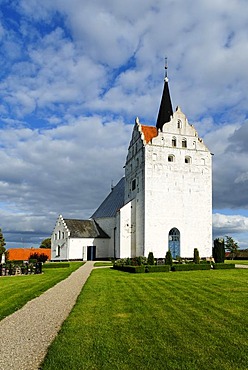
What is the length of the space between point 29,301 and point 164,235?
90.2 feet

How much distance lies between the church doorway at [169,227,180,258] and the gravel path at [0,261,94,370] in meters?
27.1

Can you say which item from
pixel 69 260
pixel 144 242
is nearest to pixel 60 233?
pixel 69 260

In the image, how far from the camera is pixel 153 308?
32.5ft

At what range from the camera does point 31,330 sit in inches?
311

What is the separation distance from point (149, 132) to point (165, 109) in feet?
12.1

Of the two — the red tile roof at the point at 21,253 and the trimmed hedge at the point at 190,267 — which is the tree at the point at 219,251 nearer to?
the trimmed hedge at the point at 190,267

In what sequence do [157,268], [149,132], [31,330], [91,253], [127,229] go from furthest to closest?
[91,253] < [149,132] < [127,229] < [157,268] < [31,330]

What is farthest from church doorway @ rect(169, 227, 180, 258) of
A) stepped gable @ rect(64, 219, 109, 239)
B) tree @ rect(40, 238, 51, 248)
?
tree @ rect(40, 238, 51, 248)

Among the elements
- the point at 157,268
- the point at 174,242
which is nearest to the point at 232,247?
the point at 174,242

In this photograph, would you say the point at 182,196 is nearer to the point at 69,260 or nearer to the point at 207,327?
the point at 69,260

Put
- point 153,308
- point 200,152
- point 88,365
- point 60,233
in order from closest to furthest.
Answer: point 88,365 < point 153,308 < point 200,152 < point 60,233

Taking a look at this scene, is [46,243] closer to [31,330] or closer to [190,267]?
[190,267]

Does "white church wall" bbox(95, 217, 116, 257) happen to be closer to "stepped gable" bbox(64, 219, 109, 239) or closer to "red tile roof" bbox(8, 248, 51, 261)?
"stepped gable" bbox(64, 219, 109, 239)

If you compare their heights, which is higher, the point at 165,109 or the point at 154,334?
the point at 165,109
